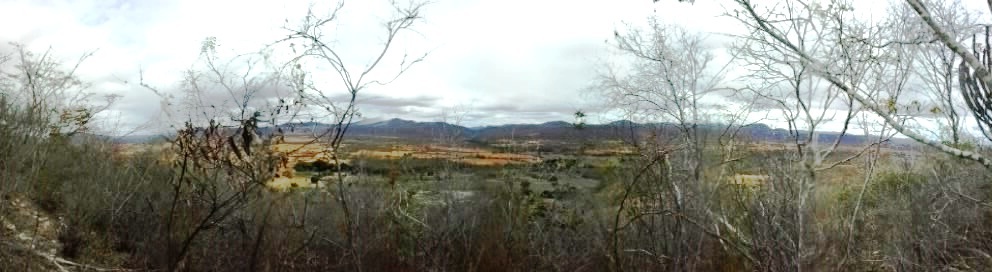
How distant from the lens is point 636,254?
23.9 ft

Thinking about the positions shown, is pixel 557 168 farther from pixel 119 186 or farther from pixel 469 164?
pixel 119 186

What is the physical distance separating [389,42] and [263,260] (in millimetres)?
2420

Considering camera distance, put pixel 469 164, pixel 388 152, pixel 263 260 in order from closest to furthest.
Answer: pixel 263 260 < pixel 388 152 < pixel 469 164

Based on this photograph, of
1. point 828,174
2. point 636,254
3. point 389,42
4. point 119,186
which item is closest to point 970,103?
point 636,254

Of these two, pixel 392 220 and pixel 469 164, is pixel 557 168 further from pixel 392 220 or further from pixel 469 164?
pixel 392 220

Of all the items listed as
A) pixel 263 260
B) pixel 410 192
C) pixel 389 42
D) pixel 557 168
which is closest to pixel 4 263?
pixel 263 260

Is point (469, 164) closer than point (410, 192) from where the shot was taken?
No

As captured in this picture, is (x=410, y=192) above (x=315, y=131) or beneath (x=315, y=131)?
beneath

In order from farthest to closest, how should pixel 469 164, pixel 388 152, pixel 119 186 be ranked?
pixel 469 164 < pixel 388 152 < pixel 119 186

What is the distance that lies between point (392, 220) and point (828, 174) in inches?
534

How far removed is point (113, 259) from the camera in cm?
1078

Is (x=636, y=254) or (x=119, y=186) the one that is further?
(x=119, y=186)

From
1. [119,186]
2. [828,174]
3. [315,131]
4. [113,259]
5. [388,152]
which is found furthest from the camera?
[828,174]

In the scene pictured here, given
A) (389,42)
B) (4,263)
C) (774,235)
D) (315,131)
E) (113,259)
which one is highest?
(389,42)
